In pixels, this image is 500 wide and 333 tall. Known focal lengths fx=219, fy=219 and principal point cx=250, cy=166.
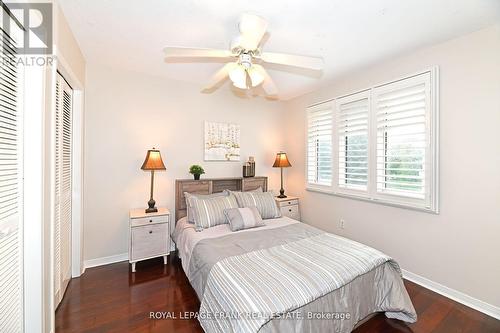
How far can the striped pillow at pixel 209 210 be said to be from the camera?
8.71ft

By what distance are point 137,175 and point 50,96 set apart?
5.33 feet

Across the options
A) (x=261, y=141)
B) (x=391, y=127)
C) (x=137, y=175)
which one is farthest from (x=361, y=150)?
(x=137, y=175)

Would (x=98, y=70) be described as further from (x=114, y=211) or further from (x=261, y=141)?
(x=261, y=141)

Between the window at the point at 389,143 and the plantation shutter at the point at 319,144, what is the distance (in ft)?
0.15

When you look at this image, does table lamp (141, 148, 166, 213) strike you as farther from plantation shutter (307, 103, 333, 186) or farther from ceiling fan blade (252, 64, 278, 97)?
plantation shutter (307, 103, 333, 186)

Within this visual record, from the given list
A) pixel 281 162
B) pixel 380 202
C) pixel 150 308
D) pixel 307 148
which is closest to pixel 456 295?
pixel 380 202

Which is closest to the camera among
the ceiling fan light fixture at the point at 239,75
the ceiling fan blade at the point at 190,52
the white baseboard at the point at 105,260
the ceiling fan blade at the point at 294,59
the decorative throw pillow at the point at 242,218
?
the ceiling fan blade at the point at 190,52

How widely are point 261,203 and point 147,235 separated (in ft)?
4.99

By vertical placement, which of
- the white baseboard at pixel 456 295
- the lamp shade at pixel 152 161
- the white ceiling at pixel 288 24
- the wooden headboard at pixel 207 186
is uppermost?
the white ceiling at pixel 288 24

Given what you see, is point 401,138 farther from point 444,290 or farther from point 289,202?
point 289,202

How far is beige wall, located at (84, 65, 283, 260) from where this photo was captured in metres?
2.81

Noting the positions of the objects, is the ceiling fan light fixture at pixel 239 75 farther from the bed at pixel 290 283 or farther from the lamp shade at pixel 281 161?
the lamp shade at pixel 281 161

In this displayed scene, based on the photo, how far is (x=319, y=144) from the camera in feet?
12.2

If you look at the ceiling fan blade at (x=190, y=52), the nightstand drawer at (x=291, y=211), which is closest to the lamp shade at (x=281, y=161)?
the nightstand drawer at (x=291, y=211)
